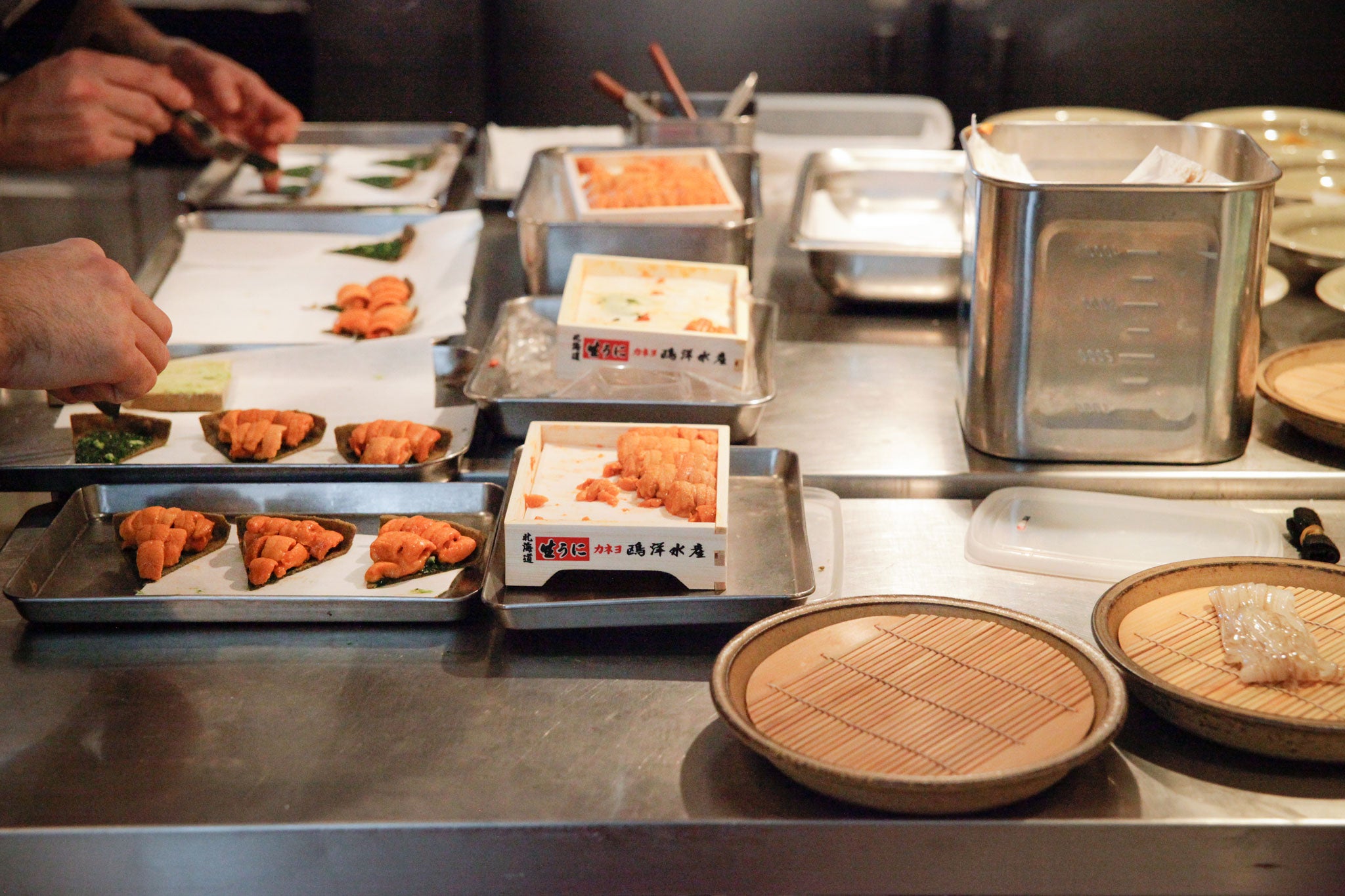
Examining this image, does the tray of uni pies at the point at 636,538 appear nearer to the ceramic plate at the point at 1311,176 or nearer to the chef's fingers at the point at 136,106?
the chef's fingers at the point at 136,106

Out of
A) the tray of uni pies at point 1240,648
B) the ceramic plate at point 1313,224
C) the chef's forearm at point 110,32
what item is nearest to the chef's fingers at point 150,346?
the tray of uni pies at point 1240,648

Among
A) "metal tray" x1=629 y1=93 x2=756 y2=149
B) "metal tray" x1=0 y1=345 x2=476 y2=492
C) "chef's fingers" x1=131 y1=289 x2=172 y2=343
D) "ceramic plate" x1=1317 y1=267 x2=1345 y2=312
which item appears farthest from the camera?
"metal tray" x1=629 y1=93 x2=756 y2=149

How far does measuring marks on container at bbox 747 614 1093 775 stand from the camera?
1.31m

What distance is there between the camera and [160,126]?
3.14m

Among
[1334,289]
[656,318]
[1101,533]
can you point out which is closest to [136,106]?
[656,318]

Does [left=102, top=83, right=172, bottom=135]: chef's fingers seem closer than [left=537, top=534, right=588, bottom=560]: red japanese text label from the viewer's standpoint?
No

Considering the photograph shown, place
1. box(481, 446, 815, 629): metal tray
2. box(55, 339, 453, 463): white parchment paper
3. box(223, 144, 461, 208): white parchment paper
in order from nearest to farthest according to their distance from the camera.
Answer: box(481, 446, 815, 629): metal tray < box(55, 339, 453, 463): white parchment paper < box(223, 144, 461, 208): white parchment paper

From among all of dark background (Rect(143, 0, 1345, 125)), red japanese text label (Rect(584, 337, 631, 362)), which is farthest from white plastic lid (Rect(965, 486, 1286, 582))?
dark background (Rect(143, 0, 1345, 125))

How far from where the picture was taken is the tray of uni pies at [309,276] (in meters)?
2.60

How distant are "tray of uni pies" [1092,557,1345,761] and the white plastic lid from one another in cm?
16

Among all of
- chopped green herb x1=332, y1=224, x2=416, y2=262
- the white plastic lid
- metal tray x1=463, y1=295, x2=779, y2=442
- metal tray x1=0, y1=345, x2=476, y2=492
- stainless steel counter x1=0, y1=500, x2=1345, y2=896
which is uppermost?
chopped green herb x1=332, y1=224, x2=416, y2=262

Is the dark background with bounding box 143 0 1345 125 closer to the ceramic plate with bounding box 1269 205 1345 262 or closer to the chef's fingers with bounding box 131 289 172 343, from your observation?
the ceramic plate with bounding box 1269 205 1345 262

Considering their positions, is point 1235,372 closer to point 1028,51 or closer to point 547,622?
point 547,622

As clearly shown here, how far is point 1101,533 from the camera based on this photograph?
→ 186 centimetres
